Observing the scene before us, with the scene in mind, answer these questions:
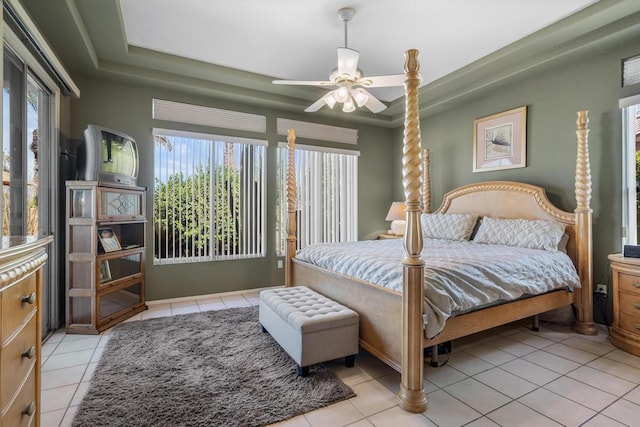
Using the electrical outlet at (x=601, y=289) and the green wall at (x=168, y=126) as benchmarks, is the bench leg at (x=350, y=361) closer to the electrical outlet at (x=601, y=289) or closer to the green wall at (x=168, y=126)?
the green wall at (x=168, y=126)

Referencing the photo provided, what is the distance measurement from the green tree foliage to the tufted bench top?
5.62 ft

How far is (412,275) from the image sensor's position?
1878 mm

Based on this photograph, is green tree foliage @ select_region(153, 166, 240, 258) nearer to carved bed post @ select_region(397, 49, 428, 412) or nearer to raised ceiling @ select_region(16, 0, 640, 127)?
raised ceiling @ select_region(16, 0, 640, 127)

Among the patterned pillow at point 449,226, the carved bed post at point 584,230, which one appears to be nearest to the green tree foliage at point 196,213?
the patterned pillow at point 449,226

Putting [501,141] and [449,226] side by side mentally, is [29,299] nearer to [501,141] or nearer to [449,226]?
[449,226]

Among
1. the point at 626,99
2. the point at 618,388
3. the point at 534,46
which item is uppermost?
the point at 534,46

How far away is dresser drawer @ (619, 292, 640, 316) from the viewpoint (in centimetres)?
253

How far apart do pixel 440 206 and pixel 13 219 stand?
469 centimetres

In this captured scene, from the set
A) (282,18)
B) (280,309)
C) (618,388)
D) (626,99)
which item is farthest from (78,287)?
(626,99)

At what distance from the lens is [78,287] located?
3020 millimetres

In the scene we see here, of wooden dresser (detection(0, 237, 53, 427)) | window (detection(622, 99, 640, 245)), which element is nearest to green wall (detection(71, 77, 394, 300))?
wooden dresser (detection(0, 237, 53, 427))

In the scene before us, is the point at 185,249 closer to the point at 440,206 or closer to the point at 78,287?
the point at 78,287

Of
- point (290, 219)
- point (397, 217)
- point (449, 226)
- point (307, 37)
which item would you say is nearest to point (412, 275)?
point (290, 219)

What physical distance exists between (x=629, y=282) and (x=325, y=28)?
3388 millimetres
